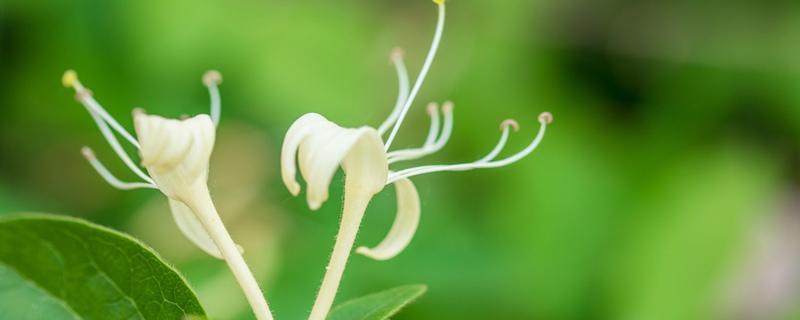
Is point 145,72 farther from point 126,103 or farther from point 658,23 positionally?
point 658,23

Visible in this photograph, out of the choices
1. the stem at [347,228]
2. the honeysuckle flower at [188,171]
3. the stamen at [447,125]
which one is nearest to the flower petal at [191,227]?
the honeysuckle flower at [188,171]

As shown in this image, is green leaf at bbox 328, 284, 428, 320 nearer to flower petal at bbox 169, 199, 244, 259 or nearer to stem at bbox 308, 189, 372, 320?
stem at bbox 308, 189, 372, 320

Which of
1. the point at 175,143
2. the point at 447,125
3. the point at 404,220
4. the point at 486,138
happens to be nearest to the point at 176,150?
the point at 175,143

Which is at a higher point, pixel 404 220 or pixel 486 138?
pixel 486 138

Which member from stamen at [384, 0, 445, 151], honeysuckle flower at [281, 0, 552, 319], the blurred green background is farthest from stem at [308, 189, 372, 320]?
the blurred green background

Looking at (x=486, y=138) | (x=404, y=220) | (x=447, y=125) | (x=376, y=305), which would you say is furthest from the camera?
(x=486, y=138)

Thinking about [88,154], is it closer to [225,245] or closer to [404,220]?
[225,245]

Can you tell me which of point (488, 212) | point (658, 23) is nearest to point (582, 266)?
point (488, 212)
